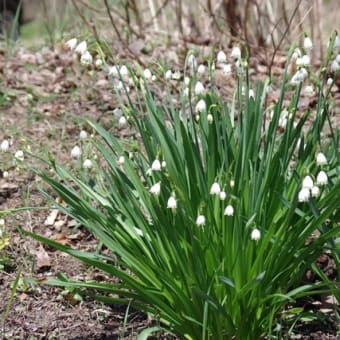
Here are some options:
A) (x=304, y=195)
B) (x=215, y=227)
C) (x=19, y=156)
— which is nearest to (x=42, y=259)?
(x=19, y=156)

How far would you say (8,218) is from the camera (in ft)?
13.0

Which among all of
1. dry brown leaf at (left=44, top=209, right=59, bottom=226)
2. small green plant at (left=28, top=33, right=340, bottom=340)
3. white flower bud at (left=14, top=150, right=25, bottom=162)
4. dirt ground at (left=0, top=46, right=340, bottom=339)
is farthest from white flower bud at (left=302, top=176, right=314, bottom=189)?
dry brown leaf at (left=44, top=209, right=59, bottom=226)

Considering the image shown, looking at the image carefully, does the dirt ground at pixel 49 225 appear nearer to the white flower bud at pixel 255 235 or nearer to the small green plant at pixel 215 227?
the small green plant at pixel 215 227

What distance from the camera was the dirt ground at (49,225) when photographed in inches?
125

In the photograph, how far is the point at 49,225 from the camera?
395 centimetres

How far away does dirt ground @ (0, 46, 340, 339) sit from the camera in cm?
317

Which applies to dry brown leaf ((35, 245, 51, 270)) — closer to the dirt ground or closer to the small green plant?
the dirt ground

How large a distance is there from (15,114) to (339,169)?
9.36 ft

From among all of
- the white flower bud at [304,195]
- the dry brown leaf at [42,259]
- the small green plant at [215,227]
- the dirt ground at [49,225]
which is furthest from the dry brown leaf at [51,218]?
the white flower bud at [304,195]

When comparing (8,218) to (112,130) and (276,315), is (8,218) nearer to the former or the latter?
(112,130)

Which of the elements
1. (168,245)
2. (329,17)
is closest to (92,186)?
(168,245)

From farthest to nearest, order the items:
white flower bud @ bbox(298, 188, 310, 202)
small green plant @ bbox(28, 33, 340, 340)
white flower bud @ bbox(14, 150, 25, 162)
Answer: white flower bud @ bbox(14, 150, 25, 162) < small green plant @ bbox(28, 33, 340, 340) < white flower bud @ bbox(298, 188, 310, 202)

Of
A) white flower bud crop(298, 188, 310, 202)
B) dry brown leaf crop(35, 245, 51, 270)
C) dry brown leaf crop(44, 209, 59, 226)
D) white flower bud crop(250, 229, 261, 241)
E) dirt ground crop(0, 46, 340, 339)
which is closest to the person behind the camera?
white flower bud crop(298, 188, 310, 202)

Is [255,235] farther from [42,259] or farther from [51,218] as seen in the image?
[51,218]
